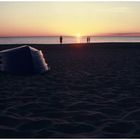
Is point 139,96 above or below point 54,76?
below

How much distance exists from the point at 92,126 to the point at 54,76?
528 centimetres

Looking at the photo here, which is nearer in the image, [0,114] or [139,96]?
[0,114]

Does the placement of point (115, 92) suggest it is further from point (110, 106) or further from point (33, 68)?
point (33, 68)

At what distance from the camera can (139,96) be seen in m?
6.48

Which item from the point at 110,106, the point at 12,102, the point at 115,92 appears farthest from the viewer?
the point at 115,92

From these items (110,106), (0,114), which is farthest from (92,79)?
(0,114)

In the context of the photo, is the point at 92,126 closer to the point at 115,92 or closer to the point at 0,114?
the point at 0,114

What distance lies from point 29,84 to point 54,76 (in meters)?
1.69

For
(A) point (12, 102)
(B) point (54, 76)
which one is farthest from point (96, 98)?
(B) point (54, 76)

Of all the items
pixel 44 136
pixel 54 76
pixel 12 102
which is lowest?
pixel 44 136

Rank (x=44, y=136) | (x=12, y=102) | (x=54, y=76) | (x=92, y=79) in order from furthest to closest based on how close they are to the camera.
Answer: (x=54, y=76) → (x=92, y=79) → (x=12, y=102) → (x=44, y=136)

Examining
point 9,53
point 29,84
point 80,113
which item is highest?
point 9,53

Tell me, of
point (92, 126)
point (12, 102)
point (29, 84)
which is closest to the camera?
point (92, 126)

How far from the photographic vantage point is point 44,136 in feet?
13.4
